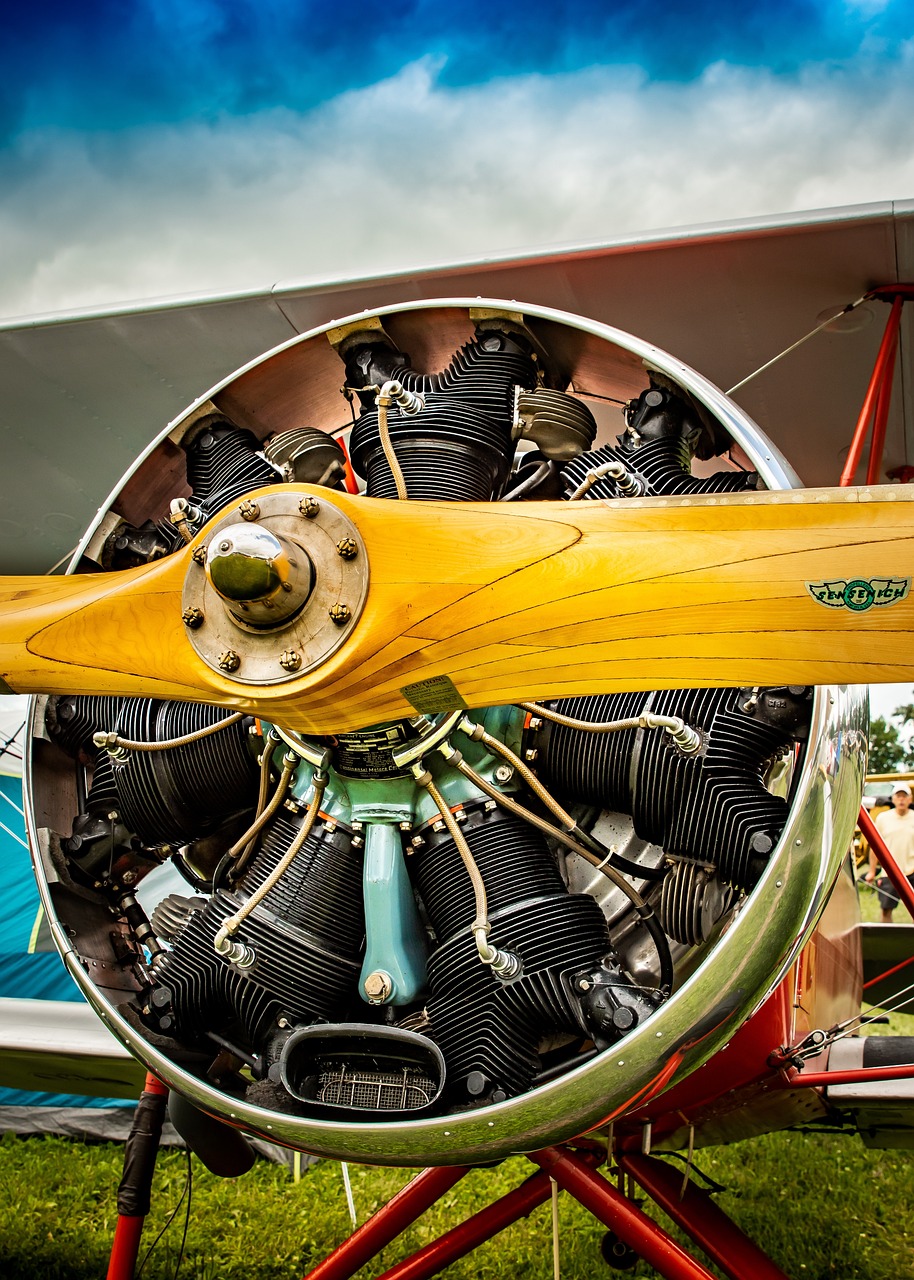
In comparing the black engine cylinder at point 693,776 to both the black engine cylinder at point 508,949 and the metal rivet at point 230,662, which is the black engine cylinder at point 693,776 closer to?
the black engine cylinder at point 508,949

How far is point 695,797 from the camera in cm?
263

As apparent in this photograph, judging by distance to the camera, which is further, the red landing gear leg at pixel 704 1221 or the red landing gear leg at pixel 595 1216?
the red landing gear leg at pixel 704 1221

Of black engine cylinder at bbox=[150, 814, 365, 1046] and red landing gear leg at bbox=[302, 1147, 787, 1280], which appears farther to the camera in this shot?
red landing gear leg at bbox=[302, 1147, 787, 1280]

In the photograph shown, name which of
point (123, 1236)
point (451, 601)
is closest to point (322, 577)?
point (451, 601)

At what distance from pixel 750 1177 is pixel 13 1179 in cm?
476

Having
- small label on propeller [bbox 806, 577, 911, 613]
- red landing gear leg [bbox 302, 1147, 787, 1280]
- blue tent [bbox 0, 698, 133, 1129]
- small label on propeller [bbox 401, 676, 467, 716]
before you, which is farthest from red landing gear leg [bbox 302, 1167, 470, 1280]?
blue tent [bbox 0, 698, 133, 1129]

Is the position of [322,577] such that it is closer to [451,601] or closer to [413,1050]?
[451,601]

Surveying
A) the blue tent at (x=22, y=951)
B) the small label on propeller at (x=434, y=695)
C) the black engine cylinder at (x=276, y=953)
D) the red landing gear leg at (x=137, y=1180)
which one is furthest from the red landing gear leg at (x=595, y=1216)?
the blue tent at (x=22, y=951)

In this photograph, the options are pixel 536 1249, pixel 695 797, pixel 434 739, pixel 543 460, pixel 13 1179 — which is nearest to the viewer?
pixel 695 797

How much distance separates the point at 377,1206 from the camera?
22.1 ft

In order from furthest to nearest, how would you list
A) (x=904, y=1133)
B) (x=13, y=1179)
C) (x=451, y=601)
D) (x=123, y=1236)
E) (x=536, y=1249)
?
1. (x=13, y=1179)
2. (x=536, y=1249)
3. (x=904, y=1133)
4. (x=123, y=1236)
5. (x=451, y=601)

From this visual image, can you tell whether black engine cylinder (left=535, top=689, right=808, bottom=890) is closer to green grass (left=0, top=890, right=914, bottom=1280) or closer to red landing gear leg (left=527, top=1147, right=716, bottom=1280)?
red landing gear leg (left=527, top=1147, right=716, bottom=1280)

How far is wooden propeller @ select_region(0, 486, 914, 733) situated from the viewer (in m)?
2.12

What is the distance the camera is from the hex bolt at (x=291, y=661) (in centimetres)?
234
